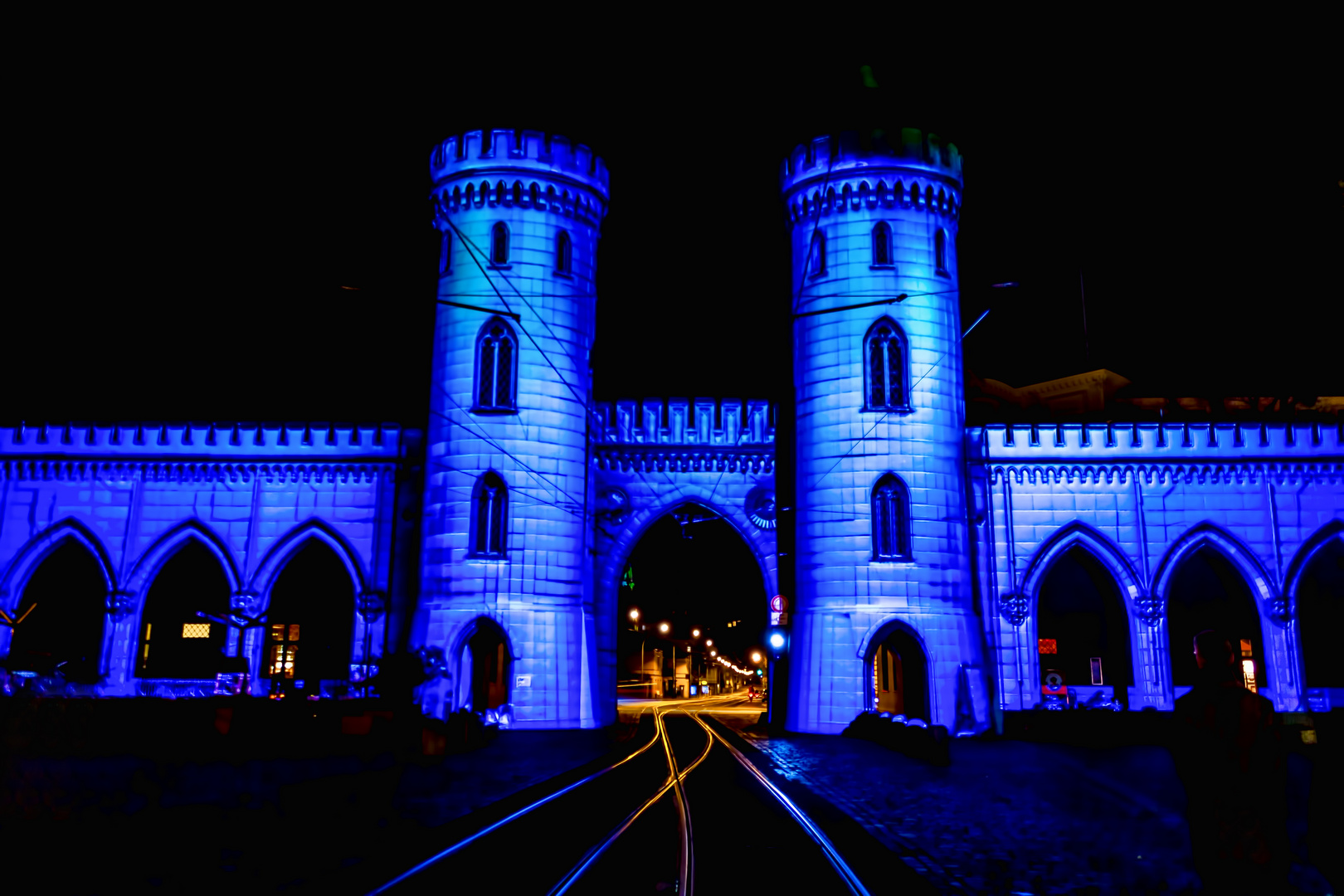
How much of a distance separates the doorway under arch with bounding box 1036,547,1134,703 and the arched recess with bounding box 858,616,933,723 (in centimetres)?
369

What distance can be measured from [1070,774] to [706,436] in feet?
51.1

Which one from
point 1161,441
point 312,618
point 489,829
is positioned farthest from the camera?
point 312,618

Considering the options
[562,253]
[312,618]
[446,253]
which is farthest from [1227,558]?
[312,618]

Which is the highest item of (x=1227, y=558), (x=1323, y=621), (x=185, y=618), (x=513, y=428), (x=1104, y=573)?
(x=513, y=428)

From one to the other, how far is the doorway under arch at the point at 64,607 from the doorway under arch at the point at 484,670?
9.95 metres

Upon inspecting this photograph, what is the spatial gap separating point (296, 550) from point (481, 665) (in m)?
5.71

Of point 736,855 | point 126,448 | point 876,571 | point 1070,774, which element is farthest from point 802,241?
point 736,855

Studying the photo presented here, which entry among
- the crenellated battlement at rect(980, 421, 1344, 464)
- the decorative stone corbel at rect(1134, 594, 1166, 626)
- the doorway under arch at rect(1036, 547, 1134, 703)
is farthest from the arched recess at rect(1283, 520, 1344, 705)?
the doorway under arch at rect(1036, 547, 1134, 703)

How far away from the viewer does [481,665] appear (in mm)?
28203

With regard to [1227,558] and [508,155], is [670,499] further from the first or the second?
[1227,558]

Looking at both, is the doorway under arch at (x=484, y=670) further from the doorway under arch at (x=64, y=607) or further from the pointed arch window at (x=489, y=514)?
the doorway under arch at (x=64, y=607)

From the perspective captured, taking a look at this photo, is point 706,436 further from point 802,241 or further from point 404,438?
point 404,438

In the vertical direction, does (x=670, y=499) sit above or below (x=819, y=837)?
above

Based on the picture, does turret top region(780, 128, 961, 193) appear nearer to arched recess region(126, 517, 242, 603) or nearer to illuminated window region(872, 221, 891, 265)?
illuminated window region(872, 221, 891, 265)
